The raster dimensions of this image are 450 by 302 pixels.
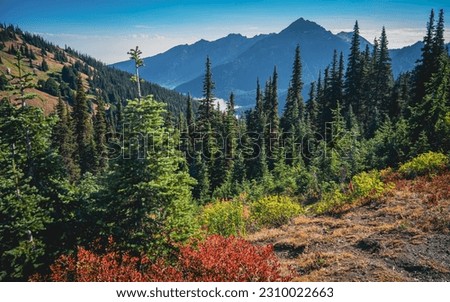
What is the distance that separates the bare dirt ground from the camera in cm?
982

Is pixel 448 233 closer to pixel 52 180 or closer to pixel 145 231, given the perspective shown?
pixel 145 231

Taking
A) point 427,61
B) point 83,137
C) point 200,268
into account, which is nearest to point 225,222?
point 200,268

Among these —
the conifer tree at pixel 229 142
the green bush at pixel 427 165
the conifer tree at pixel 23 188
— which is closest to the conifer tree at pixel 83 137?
the conifer tree at pixel 229 142

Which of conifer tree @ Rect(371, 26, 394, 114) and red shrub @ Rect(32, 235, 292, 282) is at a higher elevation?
conifer tree @ Rect(371, 26, 394, 114)

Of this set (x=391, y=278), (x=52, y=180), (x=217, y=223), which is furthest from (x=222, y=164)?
(x=391, y=278)

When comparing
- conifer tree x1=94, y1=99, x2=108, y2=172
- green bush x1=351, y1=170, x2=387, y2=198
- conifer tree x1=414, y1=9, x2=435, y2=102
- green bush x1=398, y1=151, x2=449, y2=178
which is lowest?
conifer tree x1=94, y1=99, x2=108, y2=172

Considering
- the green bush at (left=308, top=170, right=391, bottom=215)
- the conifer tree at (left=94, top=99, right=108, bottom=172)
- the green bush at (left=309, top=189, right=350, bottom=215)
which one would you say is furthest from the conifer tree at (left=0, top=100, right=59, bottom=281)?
the conifer tree at (left=94, top=99, right=108, bottom=172)

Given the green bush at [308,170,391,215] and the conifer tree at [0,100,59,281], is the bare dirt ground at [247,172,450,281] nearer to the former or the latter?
the green bush at [308,170,391,215]

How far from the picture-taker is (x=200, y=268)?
9.07 m

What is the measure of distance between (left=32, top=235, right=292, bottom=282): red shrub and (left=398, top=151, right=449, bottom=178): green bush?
1244cm

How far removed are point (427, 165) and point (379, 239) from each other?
777 cm

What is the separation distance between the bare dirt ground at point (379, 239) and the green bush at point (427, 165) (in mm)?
827

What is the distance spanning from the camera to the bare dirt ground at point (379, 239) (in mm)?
9820

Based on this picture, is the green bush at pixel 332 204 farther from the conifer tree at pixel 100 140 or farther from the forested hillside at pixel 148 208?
the conifer tree at pixel 100 140
